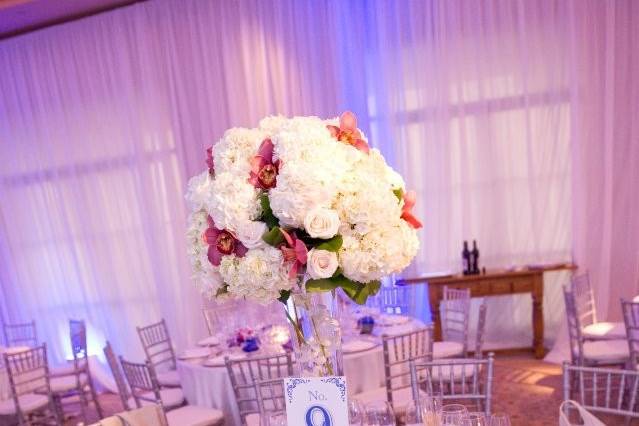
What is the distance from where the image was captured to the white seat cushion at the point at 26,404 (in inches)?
180

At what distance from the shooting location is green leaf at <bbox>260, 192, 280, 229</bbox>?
1431 mm

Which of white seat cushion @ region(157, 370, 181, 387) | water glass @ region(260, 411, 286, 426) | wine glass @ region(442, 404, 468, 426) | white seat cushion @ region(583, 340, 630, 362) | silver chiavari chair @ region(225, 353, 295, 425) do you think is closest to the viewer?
water glass @ region(260, 411, 286, 426)

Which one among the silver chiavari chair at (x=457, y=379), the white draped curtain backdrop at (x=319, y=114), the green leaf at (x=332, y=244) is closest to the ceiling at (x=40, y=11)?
the white draped curtain backdrop at (x=319, y=114)

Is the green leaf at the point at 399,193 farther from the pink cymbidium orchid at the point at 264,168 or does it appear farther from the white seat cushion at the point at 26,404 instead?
the white seat cushion at the point at 26,404

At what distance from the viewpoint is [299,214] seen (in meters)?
1.37

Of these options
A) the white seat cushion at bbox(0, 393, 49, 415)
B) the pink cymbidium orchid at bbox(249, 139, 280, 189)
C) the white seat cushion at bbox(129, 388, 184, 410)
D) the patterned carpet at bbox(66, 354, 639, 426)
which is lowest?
the patterned carpet at bbox(66, 354, 639, 426)

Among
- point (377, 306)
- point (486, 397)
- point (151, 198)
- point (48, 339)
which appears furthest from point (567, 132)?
point (48, 339)

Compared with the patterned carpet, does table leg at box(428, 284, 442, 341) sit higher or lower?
higher

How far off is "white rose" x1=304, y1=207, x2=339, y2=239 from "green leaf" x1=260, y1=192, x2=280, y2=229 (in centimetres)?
12

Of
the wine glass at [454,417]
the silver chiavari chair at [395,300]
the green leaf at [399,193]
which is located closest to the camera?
the green leaf at [399,193]

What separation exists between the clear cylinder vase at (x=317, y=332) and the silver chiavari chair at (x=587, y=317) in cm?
316

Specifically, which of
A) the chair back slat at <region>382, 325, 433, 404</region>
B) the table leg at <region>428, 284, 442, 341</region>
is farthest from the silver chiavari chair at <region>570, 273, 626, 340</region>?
the chair back slat at <region>382, 325, 433, 404</region>

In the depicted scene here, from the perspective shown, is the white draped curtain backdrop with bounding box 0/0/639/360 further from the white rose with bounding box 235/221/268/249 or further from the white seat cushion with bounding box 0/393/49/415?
the white rose with bounding box 235/221/268/249

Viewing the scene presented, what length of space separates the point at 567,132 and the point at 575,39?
80 centimetres
